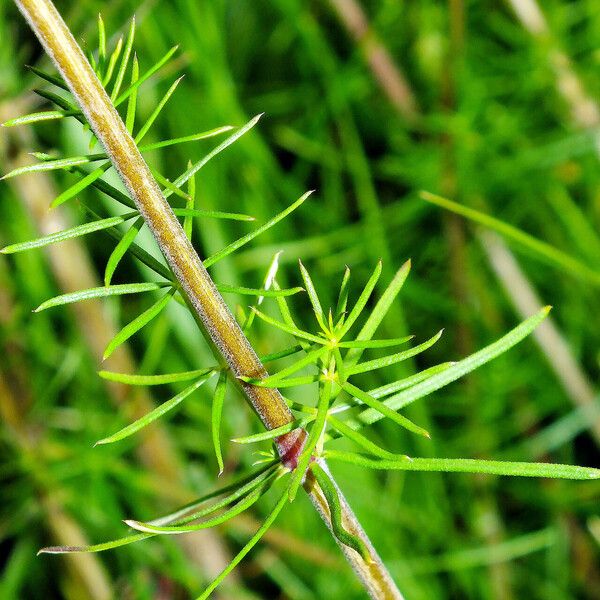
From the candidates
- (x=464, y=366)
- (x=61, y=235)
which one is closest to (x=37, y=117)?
(x=61, y=235)

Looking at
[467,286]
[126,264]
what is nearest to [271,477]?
[467,286]

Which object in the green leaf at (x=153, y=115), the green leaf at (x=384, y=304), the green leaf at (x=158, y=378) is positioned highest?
the green leaf at (x=153, y=115)

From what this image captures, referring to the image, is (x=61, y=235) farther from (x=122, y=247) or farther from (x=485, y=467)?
(x=485, y=467)

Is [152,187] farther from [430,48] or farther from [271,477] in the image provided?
[430,48]

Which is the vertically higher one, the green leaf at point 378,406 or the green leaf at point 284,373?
Result: the green leaf at point 284,373

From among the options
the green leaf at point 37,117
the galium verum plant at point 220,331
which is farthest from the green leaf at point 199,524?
the green leaf at point 37,117

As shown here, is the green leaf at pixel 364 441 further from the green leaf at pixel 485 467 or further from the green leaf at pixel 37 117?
the green leaf at pixel 37 117
